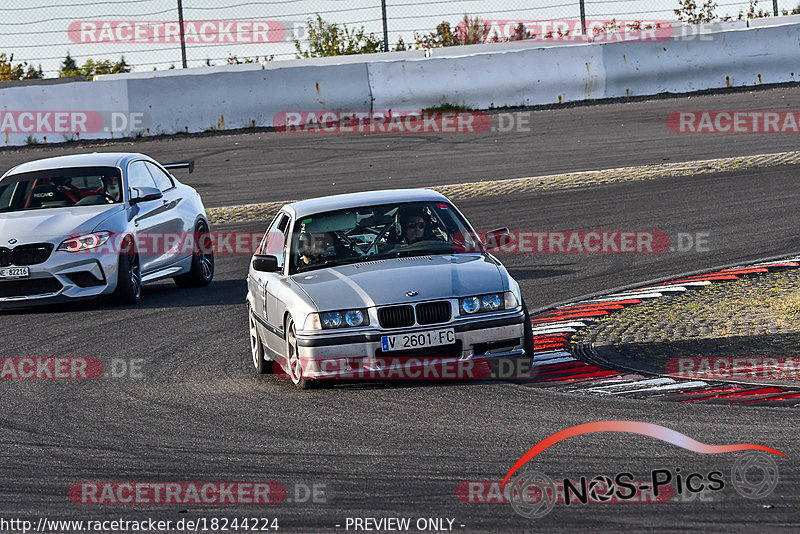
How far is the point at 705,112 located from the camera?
24688 millimetres

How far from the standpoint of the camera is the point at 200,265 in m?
15.0

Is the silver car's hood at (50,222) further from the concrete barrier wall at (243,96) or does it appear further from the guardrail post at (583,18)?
the guardrail post at (583,18)

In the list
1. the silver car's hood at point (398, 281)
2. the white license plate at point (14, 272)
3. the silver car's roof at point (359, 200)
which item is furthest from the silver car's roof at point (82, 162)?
the silver car's hood at point (398, 281)

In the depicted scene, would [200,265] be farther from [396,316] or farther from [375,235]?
[396,316]

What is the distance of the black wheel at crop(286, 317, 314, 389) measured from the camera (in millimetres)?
8844

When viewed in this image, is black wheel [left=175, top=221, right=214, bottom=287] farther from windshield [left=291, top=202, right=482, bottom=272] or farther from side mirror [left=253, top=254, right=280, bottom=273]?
windshield [left=291, top=202, right=482, bottom=272]

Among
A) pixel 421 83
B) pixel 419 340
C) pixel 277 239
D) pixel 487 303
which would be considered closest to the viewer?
pixel 419 340

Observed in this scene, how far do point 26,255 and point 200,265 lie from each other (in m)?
2.39

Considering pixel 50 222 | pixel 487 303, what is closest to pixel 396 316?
pixel 487 303

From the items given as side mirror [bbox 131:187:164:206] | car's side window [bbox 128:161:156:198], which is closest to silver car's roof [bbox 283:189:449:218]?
side mirror [bbox 131:187:164:206]

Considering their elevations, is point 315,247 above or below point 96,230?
above

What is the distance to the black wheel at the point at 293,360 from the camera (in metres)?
8.84

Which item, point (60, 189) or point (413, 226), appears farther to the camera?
point (60, 189)

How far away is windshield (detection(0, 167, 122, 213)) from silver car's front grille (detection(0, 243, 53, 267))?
0.90 meters
